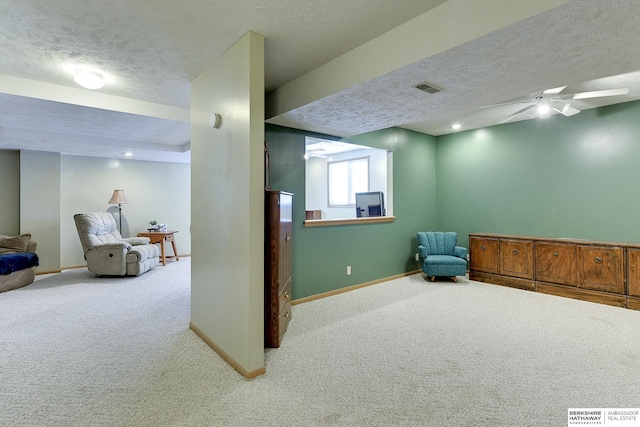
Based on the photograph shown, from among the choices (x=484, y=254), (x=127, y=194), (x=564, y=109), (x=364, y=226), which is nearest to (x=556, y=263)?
(x=484, y=254)

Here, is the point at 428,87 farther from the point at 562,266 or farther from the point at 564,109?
the point at 562,266

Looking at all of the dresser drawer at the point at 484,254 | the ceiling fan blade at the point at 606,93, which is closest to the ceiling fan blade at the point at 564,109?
the ceiling fan blade at the point at 606,93

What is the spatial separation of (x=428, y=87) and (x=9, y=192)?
7167 mm

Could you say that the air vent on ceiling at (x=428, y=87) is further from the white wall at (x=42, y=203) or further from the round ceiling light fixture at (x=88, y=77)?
the white wall at (x=42, y=203)

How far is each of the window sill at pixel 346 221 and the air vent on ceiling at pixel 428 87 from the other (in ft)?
6.71

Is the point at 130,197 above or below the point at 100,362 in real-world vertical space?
above

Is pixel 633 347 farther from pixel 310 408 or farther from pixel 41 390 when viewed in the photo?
pixel 41 390

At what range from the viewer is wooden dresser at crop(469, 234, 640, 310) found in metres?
3.44

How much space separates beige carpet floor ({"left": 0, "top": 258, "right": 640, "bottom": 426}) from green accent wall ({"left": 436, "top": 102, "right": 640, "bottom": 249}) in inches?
49.0

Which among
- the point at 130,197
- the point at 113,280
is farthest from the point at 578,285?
the point at 130,197

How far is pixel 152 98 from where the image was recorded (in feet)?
11.3

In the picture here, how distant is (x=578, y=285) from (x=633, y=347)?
146 centimetres

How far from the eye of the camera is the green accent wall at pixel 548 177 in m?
3.78

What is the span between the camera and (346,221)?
4250 millimetres
